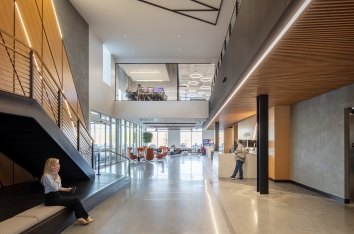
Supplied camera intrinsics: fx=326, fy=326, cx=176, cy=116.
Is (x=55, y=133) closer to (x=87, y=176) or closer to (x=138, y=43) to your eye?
(x=87, y=176)

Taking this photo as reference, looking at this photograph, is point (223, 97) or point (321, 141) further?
point (223, 97)

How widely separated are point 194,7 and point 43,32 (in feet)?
19.4

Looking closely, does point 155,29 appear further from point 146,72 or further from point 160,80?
point 160,80

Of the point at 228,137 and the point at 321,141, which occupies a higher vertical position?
the point at 321,141

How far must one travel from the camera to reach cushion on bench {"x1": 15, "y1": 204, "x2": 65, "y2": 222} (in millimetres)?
5012

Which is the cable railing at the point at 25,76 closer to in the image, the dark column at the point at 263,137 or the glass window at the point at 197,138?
the dark column at the point at 263,137

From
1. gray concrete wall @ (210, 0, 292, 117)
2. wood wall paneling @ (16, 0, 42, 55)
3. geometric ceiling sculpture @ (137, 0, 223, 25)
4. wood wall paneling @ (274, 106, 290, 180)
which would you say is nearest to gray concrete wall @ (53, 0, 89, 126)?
wood wall paneling @ (16, 0, 42, 55)

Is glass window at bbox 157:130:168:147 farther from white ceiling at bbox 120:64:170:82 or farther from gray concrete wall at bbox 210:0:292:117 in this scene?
gray concrete wall at bbox 210:0:292:117

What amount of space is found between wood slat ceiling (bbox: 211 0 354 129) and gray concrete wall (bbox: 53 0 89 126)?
23.2 feet

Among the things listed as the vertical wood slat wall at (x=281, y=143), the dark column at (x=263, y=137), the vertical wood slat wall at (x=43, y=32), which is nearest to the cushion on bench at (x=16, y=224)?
the vertical wood slat wall at (x=43, y=32)

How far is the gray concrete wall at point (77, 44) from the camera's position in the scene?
1203 cm

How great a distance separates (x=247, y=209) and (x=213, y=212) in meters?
0.84

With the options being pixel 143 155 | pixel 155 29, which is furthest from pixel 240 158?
pixel 143 155

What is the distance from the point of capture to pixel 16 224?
453 centimetres
